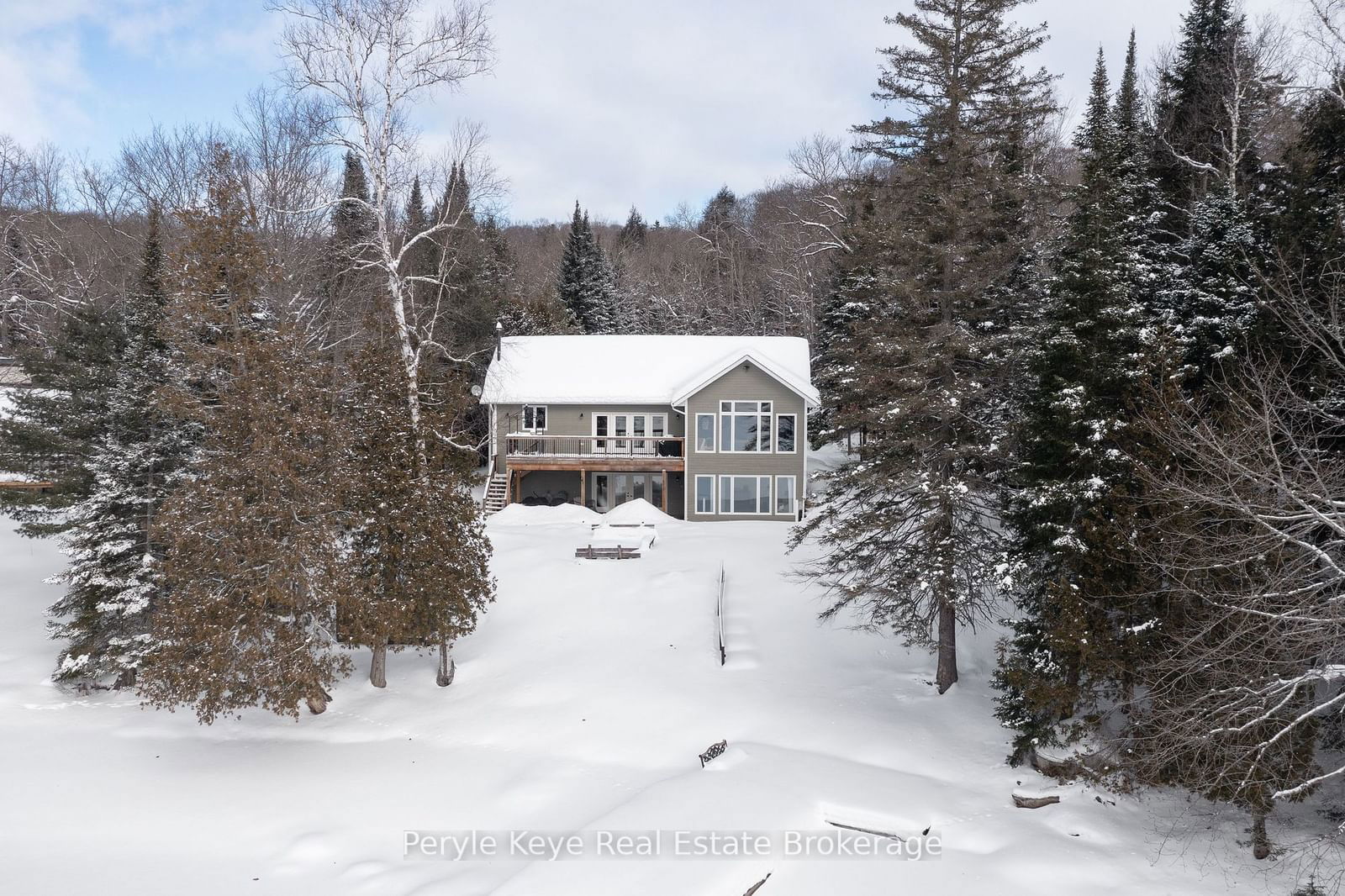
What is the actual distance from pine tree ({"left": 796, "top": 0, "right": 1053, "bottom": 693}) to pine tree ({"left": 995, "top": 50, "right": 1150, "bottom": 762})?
1.12m

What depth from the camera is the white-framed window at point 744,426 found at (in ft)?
91.7

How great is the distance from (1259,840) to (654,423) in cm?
2215

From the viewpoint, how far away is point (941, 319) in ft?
47.0

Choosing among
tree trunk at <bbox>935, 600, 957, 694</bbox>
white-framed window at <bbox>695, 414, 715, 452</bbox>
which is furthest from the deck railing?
tree trunk at <bbox>935, 600, 957, 694</bbox>

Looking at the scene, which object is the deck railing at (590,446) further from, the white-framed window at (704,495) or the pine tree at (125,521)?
the pine tree at (125,521)

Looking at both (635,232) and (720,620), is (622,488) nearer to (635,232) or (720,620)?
(720,620)

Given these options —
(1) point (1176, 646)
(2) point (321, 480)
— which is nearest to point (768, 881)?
(1) point (1176, 646)

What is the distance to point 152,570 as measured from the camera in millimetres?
16078

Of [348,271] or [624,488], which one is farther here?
[624,488]

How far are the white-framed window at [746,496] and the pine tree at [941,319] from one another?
529 inches

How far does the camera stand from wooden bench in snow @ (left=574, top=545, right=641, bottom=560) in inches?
885

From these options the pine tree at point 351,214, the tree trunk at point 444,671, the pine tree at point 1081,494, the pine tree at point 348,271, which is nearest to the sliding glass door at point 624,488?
the pine tree at point 348,271

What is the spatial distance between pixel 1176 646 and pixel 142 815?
50.8 feet

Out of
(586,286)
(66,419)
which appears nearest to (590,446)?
(66,419)
